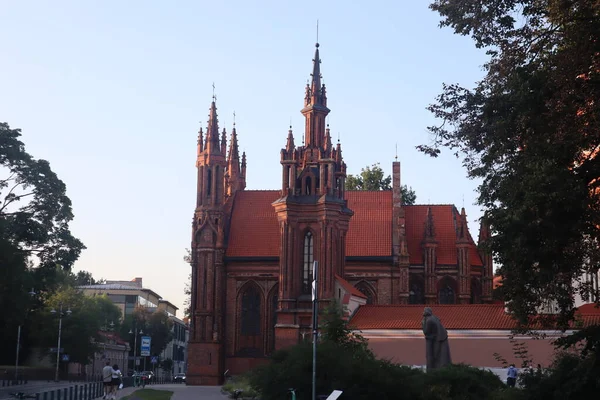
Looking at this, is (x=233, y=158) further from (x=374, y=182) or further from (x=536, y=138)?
(x=536, y=138)

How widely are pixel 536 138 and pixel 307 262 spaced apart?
118 ft

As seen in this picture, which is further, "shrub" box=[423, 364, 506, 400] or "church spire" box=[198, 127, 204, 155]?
"church spire" box=[198, 127, 204, 155]

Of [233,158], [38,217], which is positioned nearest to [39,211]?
[38,217]

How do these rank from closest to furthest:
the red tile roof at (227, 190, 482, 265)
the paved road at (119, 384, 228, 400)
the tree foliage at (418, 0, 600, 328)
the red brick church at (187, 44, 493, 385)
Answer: the tree foliage at (418, 0, 600, 328) < the paved road at (119, 384, 228, 400) < the red brick church at (187, 44, 493, 385) < the red tile roof at (227, 190, 482, 265)

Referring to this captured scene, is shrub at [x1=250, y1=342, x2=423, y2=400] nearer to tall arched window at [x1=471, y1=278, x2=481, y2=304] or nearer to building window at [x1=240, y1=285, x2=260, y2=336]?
building window at [x1=240, y1=285, x2=260, y2=336]

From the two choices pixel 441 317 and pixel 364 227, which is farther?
pixel 364 227

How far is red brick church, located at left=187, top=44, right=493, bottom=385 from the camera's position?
179 feet

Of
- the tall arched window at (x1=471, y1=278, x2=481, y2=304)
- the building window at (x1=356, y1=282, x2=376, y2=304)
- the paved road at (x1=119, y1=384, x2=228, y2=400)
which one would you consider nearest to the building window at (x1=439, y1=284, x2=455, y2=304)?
the tall arched window at (x1=471, y1=278, x2=481, y2=304)

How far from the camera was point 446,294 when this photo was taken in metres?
59.5

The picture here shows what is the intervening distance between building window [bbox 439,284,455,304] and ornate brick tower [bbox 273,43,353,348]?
8252 millimetres

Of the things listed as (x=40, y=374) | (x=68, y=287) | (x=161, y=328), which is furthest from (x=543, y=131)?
(x=161, y=328)

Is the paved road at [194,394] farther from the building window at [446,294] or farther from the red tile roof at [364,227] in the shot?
the building window at [446,294]

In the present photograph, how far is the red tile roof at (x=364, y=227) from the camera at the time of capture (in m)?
60.3

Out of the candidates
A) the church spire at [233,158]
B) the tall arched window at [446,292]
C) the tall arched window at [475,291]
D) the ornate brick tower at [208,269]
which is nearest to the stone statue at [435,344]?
the tall arched window at [446,292]
